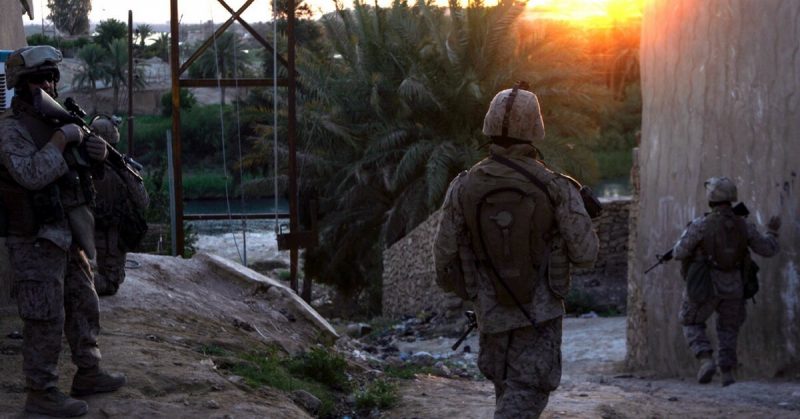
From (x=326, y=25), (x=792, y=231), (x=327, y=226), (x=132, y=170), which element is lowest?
(x=327, y=226)

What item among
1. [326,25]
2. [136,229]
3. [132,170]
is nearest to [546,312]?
[132,170]

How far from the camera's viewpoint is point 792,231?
8320 millimetres

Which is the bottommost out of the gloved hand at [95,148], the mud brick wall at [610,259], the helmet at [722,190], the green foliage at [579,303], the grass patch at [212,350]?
the green foliage at [579,303]

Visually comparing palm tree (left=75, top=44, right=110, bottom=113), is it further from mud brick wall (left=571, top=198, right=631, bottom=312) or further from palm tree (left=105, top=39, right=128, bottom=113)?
mud brick wall (left=571, top=198, right=631, bottom=312)

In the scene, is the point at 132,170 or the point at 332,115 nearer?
the point at 132,170

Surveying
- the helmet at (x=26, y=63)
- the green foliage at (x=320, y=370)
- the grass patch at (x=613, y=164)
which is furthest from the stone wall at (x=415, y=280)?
the grass patch at (x=613, y=164)

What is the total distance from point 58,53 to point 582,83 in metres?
18.5

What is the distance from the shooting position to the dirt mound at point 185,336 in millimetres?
5566

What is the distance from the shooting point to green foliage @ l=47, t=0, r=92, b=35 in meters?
Result: 22.0

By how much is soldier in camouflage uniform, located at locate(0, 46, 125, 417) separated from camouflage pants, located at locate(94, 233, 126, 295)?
8.36ft

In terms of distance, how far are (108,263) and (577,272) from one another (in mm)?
12961

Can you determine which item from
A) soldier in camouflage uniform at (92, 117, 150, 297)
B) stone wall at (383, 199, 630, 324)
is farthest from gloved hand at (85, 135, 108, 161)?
stone wall at (383, 199, 630, 324)

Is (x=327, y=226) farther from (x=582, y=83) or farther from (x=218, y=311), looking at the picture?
(x=218, y=311)

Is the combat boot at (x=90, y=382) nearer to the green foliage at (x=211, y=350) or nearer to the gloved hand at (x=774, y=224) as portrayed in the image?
the green foliage at (x=211, y=350)
